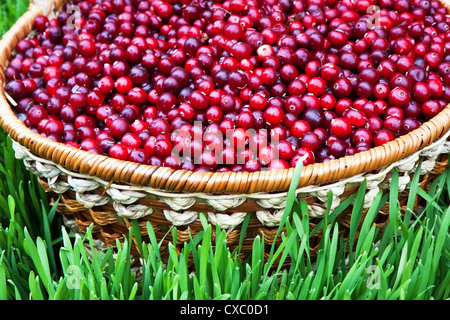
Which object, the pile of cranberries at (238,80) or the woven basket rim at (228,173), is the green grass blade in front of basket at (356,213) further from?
the pile of cranberries at (238,80)

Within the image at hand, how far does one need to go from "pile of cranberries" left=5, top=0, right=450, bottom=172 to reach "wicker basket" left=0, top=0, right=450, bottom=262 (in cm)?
12

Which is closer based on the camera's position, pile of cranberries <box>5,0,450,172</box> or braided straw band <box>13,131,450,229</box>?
braided straw band <box>13,131,450,229</box>

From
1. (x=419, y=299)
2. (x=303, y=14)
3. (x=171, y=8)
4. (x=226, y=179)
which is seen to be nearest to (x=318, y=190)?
(x=226, y=179)

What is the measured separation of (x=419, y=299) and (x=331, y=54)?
993 mm

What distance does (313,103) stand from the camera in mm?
1692

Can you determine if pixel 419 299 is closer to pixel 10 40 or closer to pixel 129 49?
pixel 129 49

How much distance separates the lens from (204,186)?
4.35 ft

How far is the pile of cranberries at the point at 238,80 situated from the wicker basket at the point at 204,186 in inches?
4.7

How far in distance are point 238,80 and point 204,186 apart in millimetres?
541

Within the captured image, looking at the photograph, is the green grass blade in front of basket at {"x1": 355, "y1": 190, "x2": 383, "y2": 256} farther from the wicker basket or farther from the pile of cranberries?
the pile of cranberries

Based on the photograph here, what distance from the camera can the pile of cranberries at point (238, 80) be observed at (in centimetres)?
157

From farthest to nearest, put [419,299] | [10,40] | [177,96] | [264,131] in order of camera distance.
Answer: [10,40], [177,96], [264,131], [419,299]

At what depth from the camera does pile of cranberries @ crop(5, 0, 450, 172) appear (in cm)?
157

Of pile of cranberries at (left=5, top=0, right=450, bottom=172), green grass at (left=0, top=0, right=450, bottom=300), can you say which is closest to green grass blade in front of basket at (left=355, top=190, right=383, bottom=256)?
green grass at (left=0, top=0, right=450, bottom=300)
